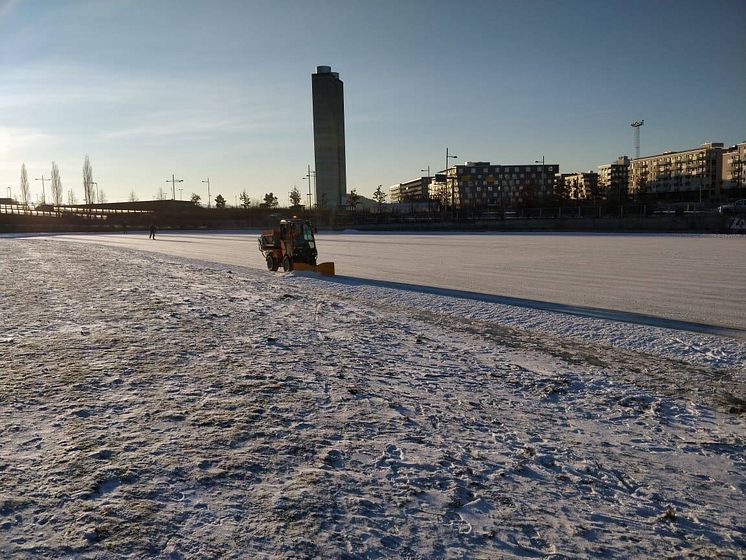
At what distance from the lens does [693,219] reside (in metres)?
38.3

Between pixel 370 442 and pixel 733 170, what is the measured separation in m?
178

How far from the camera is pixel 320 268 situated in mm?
17562

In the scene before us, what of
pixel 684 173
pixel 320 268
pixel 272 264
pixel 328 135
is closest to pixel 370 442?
pixel 320 268

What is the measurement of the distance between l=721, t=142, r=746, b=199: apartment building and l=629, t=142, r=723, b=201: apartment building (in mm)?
2513

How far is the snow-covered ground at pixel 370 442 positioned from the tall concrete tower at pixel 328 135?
175m

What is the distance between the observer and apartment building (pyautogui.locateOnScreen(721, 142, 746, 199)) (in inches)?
5374

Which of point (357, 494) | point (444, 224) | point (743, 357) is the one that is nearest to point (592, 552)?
point (357, 494)

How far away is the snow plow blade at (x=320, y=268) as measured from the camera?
17.3m

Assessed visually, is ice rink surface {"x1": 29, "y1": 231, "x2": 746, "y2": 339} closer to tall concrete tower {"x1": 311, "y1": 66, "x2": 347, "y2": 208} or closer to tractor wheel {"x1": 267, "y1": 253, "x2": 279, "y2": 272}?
tractor wheel {"x1": 267, "y1": 253, "x2": 279, "y2": 272}

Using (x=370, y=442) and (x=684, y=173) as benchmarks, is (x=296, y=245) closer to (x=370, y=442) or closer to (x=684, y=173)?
(x=370, y=442)

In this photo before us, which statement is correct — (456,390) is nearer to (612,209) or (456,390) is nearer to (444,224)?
(612,209)

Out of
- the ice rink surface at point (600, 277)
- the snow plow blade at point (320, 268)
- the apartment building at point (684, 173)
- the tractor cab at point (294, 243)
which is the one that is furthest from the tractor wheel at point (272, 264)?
the apartment building at point (684, 173)

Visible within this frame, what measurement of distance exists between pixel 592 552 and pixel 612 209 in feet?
158

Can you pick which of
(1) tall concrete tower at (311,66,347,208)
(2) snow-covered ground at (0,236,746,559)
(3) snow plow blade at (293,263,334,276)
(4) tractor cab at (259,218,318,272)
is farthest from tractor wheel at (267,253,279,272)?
(1) tall concrete tower at (311,66,347,208)
